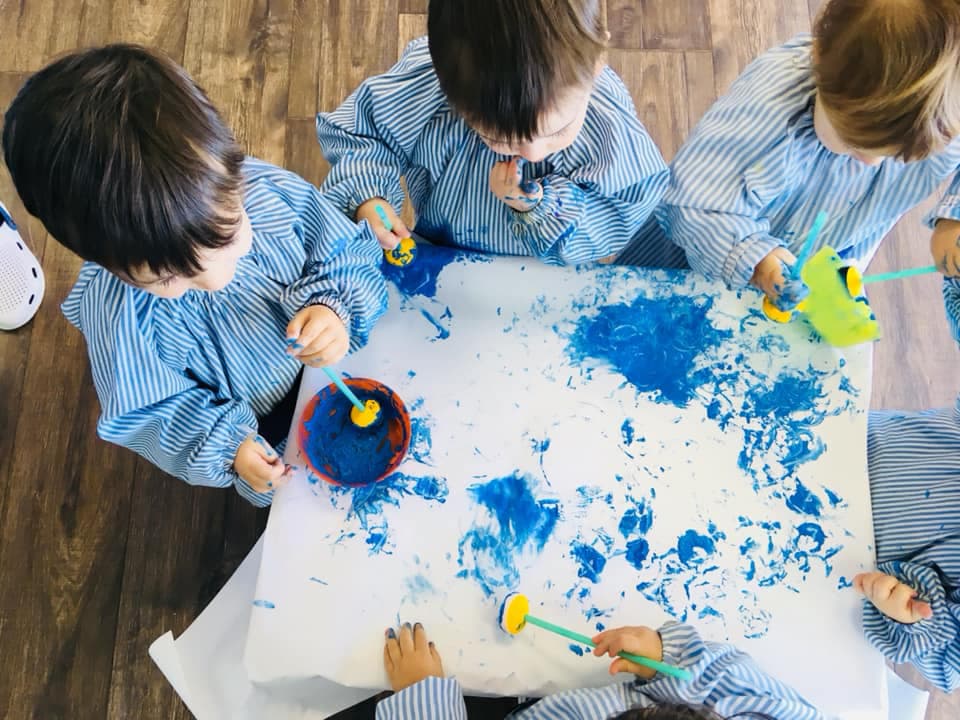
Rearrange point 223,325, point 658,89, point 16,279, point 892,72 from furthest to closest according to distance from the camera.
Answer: point 658,89, point 16,279, point 223,325, point 892,72

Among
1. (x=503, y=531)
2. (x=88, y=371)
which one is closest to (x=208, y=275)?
(x=503, y=531)

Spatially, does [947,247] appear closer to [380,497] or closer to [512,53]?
[512,53]

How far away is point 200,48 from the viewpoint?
4.98 feet

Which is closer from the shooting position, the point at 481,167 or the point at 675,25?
the point at 481,167

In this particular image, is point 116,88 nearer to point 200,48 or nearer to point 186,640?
point 186,640

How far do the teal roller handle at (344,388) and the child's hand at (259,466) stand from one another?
100 millimetres

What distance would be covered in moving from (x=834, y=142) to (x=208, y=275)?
691 mm

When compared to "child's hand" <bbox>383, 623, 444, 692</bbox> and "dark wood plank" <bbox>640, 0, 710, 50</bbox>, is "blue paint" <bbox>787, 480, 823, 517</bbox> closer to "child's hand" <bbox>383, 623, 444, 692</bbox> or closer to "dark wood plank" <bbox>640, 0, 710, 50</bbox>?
"child's hand" <bbox>383, 623, 444, 692</bbox>

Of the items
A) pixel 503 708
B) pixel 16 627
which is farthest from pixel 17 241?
pixel 503 708

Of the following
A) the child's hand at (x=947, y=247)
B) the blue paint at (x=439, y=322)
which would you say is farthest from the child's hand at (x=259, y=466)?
the child's hand at (x=947, y=247)

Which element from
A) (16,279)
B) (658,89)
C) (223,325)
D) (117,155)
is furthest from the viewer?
(658,89)

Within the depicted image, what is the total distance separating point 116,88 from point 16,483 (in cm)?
91

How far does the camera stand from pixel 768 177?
0.89m

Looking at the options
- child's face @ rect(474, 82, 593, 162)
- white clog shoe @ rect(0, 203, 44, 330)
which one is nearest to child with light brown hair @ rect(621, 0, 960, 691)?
child's face @ rect(474, 82, 593, 162)
